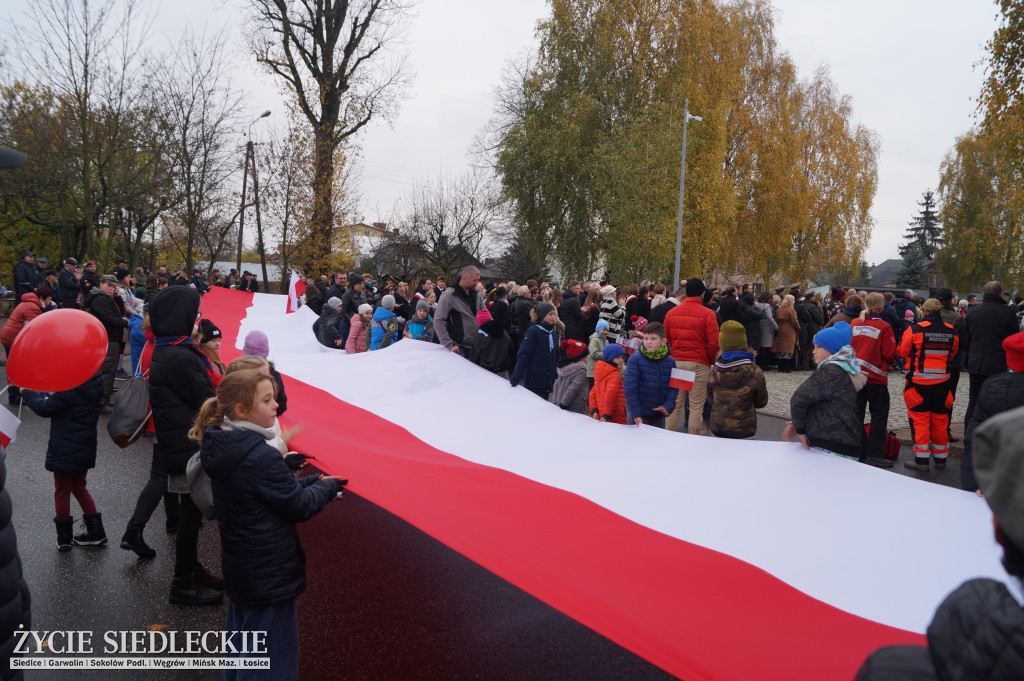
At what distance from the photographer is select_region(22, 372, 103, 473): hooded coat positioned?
200 inches

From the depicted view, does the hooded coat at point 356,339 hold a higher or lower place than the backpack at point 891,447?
higher

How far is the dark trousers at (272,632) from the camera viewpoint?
3021mm

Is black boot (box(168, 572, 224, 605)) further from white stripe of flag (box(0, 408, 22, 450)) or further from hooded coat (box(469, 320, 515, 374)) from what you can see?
hooded coat (box(469, 320, 515, 374))

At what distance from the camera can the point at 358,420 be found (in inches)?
209

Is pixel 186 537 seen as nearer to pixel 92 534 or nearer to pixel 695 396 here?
pixel 92 534

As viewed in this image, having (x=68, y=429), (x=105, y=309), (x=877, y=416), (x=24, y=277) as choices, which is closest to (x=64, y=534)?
(x=68, y=429)

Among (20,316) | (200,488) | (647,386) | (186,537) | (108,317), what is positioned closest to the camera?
(200,488)

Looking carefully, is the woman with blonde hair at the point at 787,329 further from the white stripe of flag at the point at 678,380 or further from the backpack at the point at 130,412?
the backpack at the point at 130,412

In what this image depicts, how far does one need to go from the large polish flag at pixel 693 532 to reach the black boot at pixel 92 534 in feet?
6.24

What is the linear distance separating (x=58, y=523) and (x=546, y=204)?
23.5 metres

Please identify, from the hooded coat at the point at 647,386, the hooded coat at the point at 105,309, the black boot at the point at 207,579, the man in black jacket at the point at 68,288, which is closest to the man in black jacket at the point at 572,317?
the hooded coat at the point at 647,386

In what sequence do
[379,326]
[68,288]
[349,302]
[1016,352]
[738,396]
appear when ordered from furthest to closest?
[68,288], [349,302], [379,326], [738,396], [1016,352]

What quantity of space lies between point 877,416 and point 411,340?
5.62 m

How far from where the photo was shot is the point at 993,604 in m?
1.22
